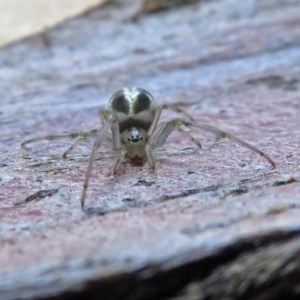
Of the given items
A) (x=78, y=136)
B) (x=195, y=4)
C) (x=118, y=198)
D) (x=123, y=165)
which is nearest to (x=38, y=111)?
(x=78, y=136)

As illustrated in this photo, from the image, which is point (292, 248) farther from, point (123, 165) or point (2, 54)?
point (2, 54)

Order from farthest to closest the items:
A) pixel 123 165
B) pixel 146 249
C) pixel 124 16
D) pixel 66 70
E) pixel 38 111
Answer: pixel 124 16, pixel 66 70, pixel 38 111, pixel 123 165, pixel 146 249

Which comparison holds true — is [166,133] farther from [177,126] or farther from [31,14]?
[31,14]

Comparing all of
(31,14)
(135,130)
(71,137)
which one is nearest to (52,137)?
(71,137)

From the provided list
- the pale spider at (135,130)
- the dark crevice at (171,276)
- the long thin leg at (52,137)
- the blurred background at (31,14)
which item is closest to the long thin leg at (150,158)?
the pale spider at (135,130)

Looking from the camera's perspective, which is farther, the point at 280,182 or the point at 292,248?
the point at 280,182

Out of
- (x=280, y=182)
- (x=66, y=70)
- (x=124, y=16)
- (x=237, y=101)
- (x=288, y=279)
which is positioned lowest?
(x=288, y=279)
